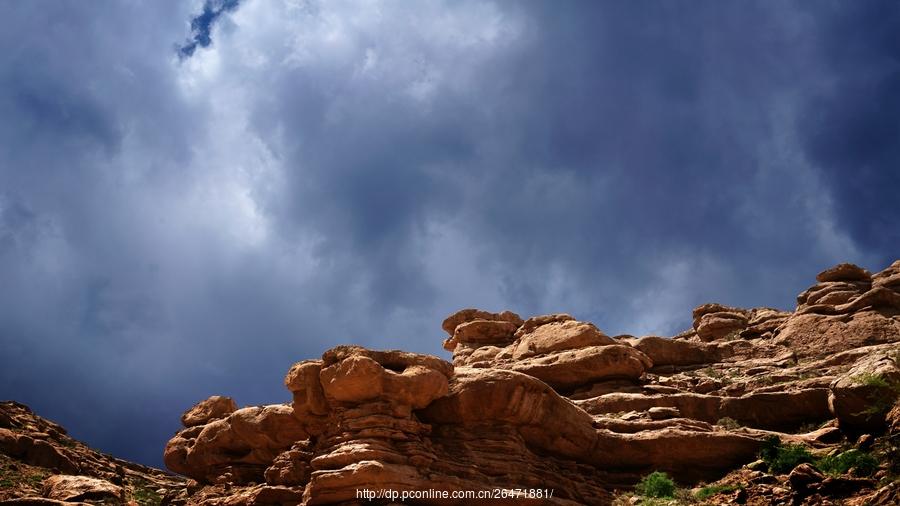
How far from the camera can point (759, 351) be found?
39875 millimetres

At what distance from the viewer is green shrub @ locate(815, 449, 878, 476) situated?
2069cm

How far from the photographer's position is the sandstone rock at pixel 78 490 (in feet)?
89.8

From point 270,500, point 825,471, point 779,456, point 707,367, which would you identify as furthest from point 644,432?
point 270,500

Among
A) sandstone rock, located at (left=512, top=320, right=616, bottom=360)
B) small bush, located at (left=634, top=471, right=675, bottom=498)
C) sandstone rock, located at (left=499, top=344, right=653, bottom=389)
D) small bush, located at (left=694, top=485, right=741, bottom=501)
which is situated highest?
sandstone rock, located at (left=512, top=320, right=616, bottom=360)

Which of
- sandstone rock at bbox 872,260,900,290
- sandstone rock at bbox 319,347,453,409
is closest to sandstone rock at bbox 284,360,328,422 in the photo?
sandstone rock at bbox 319,347,453,409

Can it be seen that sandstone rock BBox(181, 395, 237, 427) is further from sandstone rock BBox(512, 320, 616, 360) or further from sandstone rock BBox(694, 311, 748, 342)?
→ sandstone rock BBox(694, 311, 748, 342)

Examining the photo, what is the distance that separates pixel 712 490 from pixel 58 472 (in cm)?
3206

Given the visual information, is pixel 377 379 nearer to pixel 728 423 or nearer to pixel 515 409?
pixel 515 409

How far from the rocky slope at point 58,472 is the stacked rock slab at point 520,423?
13.5ft

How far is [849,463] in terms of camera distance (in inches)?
852

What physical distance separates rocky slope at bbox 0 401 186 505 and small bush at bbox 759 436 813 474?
27.1m

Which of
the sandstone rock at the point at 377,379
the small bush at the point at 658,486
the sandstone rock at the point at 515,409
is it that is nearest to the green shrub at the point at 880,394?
the small bush at the point at 658,486

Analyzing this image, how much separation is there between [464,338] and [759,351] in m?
19.8

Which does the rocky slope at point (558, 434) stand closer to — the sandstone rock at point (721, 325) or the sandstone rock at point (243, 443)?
the sandstone rock at point (243, 443)
